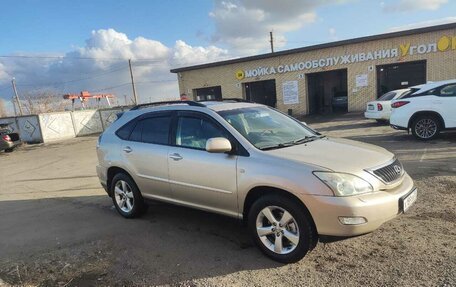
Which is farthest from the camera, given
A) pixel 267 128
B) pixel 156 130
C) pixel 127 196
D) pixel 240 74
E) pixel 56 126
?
pixel 240 74

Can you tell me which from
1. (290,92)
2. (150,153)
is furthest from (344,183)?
(290,92)

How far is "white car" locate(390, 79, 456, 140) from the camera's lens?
34.0 ft

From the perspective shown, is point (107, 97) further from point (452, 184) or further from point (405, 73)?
point (452, 184)

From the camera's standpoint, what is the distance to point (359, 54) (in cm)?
2327

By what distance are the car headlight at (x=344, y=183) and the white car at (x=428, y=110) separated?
815cm

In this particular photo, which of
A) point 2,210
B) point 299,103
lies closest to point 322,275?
point 2,210

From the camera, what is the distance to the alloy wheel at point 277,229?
392cm

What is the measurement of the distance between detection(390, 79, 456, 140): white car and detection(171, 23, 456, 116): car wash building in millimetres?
12032

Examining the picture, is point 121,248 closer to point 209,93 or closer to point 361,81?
point 361,81

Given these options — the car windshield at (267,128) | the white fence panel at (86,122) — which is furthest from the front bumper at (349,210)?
the white fence panel at (86,122)

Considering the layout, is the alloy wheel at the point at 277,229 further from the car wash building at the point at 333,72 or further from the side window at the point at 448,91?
the car wash building at the point at 333,72

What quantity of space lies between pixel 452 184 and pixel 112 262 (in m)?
5.34

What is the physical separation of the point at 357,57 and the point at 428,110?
13.7m

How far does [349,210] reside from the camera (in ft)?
11.7
